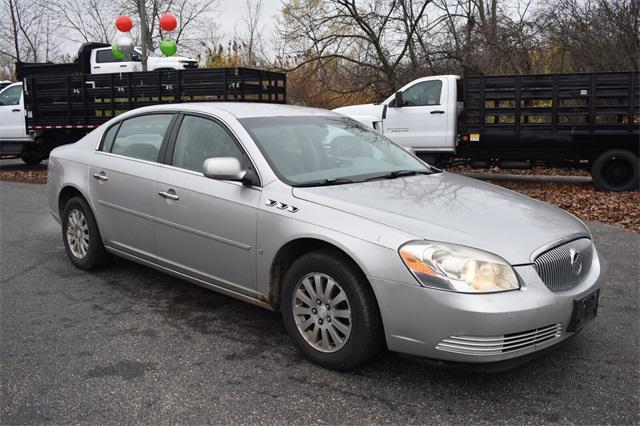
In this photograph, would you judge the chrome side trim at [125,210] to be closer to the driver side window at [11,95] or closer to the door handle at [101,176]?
the door handle at [101,176]

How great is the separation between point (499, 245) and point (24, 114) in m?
15.0

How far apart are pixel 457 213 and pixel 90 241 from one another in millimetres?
3366

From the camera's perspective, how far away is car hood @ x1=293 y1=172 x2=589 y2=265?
320 centimetres

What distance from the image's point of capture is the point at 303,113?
15.7 feet

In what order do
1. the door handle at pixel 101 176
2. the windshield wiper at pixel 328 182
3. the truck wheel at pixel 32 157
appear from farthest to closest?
the truck wheel at pixel 32 157
the door handle at pixel 101 176
the windshield wiper at pixel 328 182

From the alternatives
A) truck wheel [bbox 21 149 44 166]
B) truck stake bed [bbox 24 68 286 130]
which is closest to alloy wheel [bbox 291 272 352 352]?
truck stake bed [bbox 24 68 286 130]

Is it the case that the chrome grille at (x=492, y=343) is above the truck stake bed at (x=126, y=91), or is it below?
below

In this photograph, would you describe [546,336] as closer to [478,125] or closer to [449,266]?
[449,266]

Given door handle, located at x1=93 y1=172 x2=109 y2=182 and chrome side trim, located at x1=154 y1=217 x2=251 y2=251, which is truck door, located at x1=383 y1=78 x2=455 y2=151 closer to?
door handle, located at x1=93 y1=172 x2=109 y2=182

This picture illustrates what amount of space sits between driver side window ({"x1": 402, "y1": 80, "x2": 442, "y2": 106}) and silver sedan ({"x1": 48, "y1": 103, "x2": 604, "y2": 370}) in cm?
776

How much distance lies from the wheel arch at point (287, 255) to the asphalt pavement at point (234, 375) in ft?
1.17

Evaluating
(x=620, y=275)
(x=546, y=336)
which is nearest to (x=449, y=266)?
(x=546, y=336)

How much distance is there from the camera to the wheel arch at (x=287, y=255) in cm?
353

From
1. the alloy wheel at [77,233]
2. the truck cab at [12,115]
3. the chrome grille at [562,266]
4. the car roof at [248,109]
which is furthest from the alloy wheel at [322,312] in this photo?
the truck cab at [12,115]
